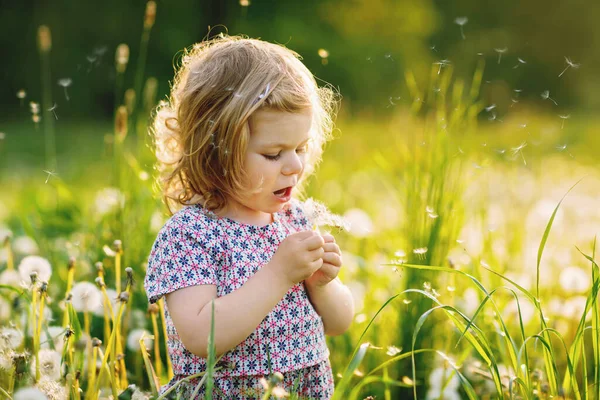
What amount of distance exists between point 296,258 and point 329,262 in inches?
5.9

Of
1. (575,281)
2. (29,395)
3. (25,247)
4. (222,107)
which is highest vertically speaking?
(222,107)

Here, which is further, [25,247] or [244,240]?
[25,247]

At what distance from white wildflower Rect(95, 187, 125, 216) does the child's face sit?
42.3 inches

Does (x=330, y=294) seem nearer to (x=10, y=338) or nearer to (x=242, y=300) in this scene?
(x=242, y=300)

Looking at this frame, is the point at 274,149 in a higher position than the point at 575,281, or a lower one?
higher

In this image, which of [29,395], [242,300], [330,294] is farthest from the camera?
[330,294]

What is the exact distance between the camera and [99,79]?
54.0 feet

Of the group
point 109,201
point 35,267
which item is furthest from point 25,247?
point 35,267

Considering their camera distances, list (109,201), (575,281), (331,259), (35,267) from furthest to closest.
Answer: (109,201) < (575,281) < (35,267) < (331,259)

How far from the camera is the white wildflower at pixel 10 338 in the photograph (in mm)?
1840

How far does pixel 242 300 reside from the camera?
1.66m

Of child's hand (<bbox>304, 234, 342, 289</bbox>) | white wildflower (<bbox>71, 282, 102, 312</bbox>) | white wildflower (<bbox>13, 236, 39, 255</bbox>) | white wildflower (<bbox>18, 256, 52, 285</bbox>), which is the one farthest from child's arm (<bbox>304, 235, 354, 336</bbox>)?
white wildflower (<bbox>13, 236, 39, 255</bbox>)

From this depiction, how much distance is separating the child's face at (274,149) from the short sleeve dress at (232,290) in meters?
0.15

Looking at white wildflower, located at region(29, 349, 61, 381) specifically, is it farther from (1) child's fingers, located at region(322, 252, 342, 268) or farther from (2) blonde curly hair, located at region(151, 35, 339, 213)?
(1) child's fingers, located at region(322, 252, 342, 268)
